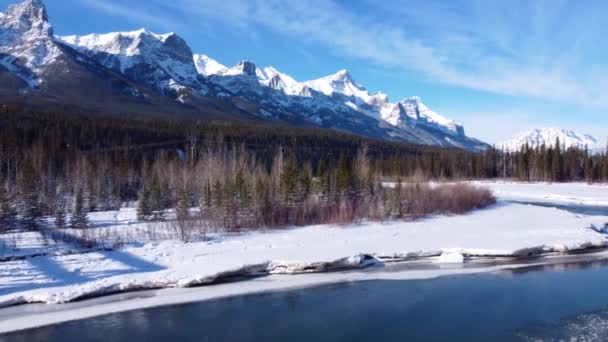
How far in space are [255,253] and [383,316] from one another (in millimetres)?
7751

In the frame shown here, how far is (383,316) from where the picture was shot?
1299 centimetres

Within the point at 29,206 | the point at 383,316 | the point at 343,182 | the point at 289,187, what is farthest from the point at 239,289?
the point at 343,182

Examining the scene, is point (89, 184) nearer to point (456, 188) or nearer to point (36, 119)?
point (456, 188)

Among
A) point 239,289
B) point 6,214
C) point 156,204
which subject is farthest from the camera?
point 156,204

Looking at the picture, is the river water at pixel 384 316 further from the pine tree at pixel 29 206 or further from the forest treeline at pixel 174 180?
the pine tree at pixel 29 206

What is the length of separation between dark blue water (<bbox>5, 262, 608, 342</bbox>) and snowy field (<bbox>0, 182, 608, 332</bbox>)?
3.81ft

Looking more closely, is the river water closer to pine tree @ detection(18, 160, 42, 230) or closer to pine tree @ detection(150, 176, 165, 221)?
pine tree @ detection(150, 176, 165, 221)

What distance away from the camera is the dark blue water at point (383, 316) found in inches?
459

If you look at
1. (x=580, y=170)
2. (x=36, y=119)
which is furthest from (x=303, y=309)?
(x=580, y=170)

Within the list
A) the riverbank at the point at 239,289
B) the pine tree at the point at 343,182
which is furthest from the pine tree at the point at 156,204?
the riverbank at the point at 239,289

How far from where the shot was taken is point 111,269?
16.8 metres

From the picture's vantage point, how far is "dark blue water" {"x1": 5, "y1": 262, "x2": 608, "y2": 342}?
11664mm

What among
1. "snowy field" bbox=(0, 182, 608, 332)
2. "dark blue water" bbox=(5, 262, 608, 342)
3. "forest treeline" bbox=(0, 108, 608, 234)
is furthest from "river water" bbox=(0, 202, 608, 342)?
"forest treeline" bbox=(0, 108, 608, 234)

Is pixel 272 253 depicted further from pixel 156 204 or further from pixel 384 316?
pixel 156 204
